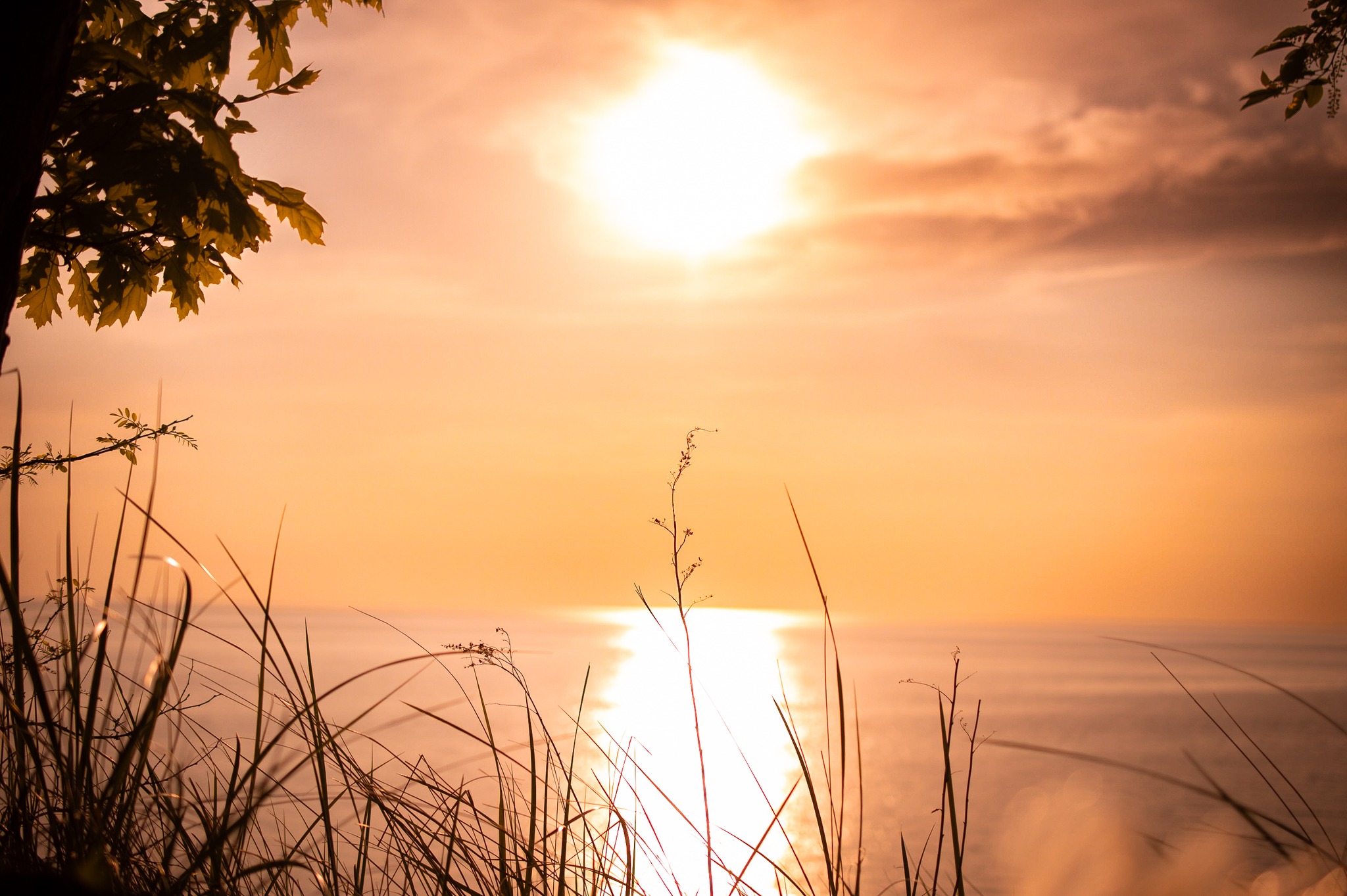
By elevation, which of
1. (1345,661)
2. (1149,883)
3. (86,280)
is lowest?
(1345,661)

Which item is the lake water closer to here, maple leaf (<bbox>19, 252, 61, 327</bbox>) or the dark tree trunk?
the dark tree trunk

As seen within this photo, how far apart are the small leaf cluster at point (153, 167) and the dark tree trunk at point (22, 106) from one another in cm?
72

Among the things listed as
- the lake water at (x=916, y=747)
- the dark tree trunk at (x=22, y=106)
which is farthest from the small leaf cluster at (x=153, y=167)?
the lake water at (x=916, y=747)

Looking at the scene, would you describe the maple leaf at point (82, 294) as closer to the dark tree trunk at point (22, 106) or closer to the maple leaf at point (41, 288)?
the maple leaf at point (41, 288)

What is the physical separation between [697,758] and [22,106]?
28921mm

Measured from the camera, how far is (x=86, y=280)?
127 inches

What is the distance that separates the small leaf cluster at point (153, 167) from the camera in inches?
92.7

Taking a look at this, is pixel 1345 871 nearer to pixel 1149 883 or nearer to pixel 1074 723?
pixel 1149 883

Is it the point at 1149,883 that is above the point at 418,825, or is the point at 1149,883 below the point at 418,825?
below

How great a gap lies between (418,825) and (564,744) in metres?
56.8

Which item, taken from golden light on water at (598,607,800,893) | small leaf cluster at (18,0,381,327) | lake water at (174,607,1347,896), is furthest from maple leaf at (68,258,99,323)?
golden light on water at (598,607,800,893)

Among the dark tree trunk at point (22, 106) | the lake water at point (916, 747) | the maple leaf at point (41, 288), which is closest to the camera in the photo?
the dark tree trunk at point (22, 106)

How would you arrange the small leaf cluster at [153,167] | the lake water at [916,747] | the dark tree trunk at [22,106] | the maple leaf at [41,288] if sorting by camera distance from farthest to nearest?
the lake water at [916,747], the maple leaf at [41,288], the small leaf cluster at [153,167], the dark tree trunk at [22,106]

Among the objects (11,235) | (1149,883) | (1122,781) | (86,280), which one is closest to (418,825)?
(11,235)
